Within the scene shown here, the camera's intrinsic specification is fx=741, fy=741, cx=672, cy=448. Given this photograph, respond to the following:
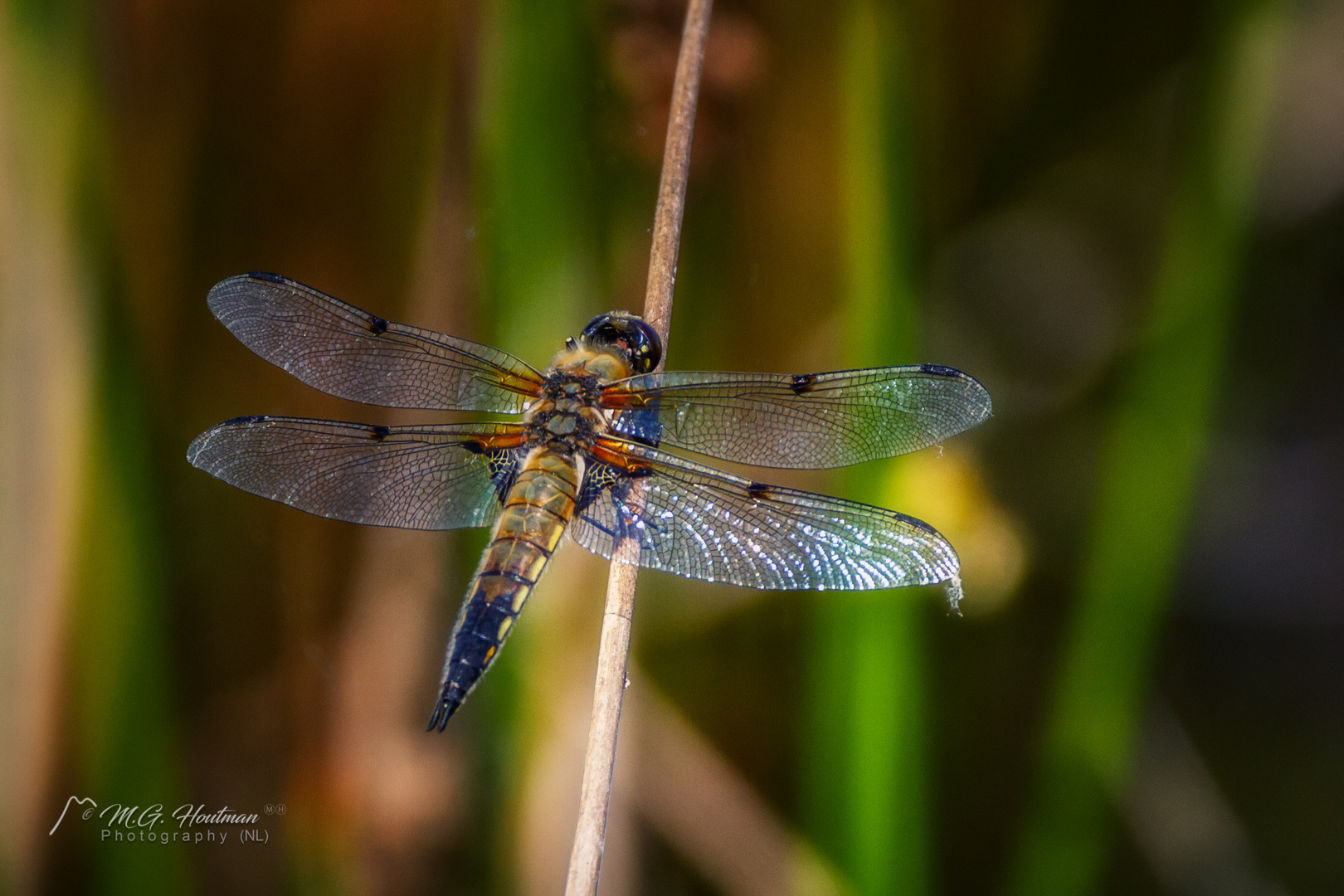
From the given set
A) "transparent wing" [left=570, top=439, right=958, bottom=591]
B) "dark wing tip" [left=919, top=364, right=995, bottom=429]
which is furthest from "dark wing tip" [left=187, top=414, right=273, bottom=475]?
"dark wing tip" [left=919, top=364, right=995, bottom=429]

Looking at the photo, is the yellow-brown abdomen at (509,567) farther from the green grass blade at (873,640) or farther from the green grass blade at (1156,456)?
the green grass blade at (1156,456)

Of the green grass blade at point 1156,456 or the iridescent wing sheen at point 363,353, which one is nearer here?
the iridescent wing sheen at point 363,353

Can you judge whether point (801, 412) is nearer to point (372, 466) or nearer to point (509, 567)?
point (509, 567)

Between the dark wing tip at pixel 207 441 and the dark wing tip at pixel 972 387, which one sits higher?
Result: the dark wing tip at pixel 972 387

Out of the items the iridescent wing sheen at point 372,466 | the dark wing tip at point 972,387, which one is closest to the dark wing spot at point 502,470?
the iridescent wing sheen at point 372,466

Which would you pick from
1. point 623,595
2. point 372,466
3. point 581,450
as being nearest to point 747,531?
point 623,595

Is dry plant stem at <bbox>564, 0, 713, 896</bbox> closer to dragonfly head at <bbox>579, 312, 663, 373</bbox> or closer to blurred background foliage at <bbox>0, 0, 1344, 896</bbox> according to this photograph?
dragonfly head at <bbox>579, 312, 663, 373</bbox>
